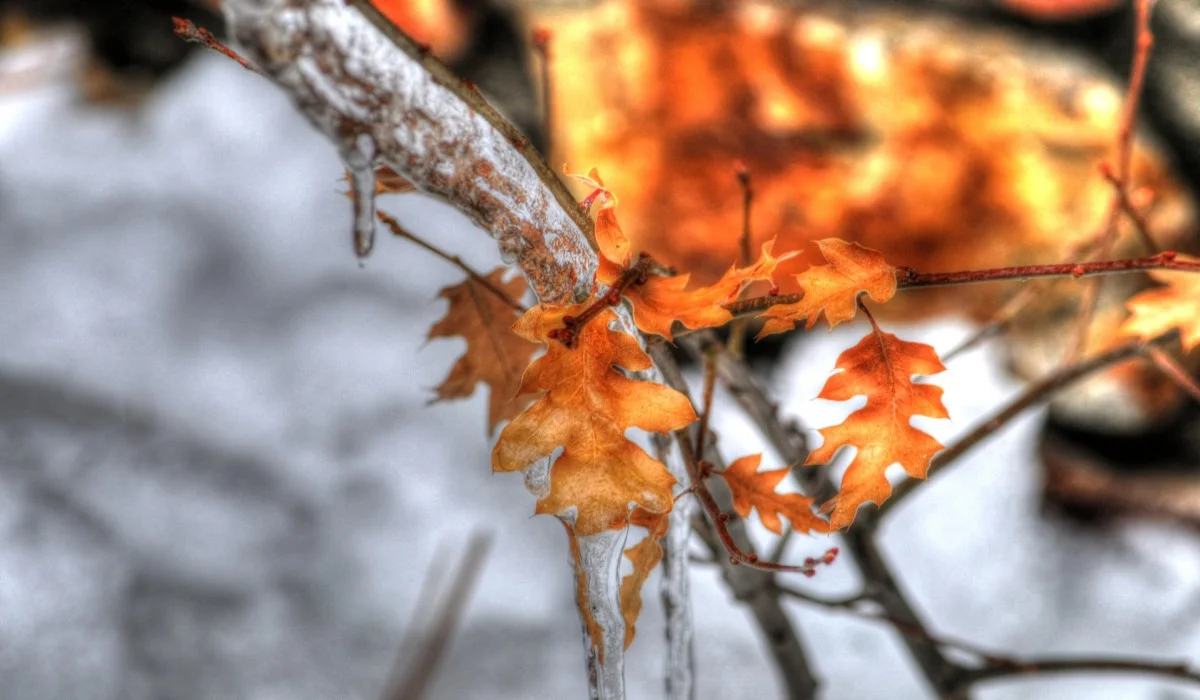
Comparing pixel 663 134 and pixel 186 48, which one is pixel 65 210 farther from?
pixel 663 134

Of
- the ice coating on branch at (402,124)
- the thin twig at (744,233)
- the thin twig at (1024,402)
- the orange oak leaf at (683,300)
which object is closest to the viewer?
the ice coating on branch at (402,124)

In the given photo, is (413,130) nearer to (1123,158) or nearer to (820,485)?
(820,485)

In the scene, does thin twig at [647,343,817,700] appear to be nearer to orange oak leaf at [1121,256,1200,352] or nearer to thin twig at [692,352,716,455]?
thin twig at [692,352,716,455]

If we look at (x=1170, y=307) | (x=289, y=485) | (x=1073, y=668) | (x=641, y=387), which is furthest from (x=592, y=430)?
(x=289, y=485)

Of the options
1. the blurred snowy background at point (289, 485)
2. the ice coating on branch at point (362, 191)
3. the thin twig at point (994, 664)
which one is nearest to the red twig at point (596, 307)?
the ice coating on branch at point (362, 191)

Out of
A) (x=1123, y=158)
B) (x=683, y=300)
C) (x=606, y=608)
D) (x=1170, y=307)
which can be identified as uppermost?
(x=1123, y=158)

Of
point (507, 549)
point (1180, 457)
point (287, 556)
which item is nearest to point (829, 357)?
point (1180, 457)

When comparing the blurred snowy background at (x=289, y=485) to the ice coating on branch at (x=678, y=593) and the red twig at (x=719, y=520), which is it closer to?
the ice coating on branch at (x=678, y=593)
